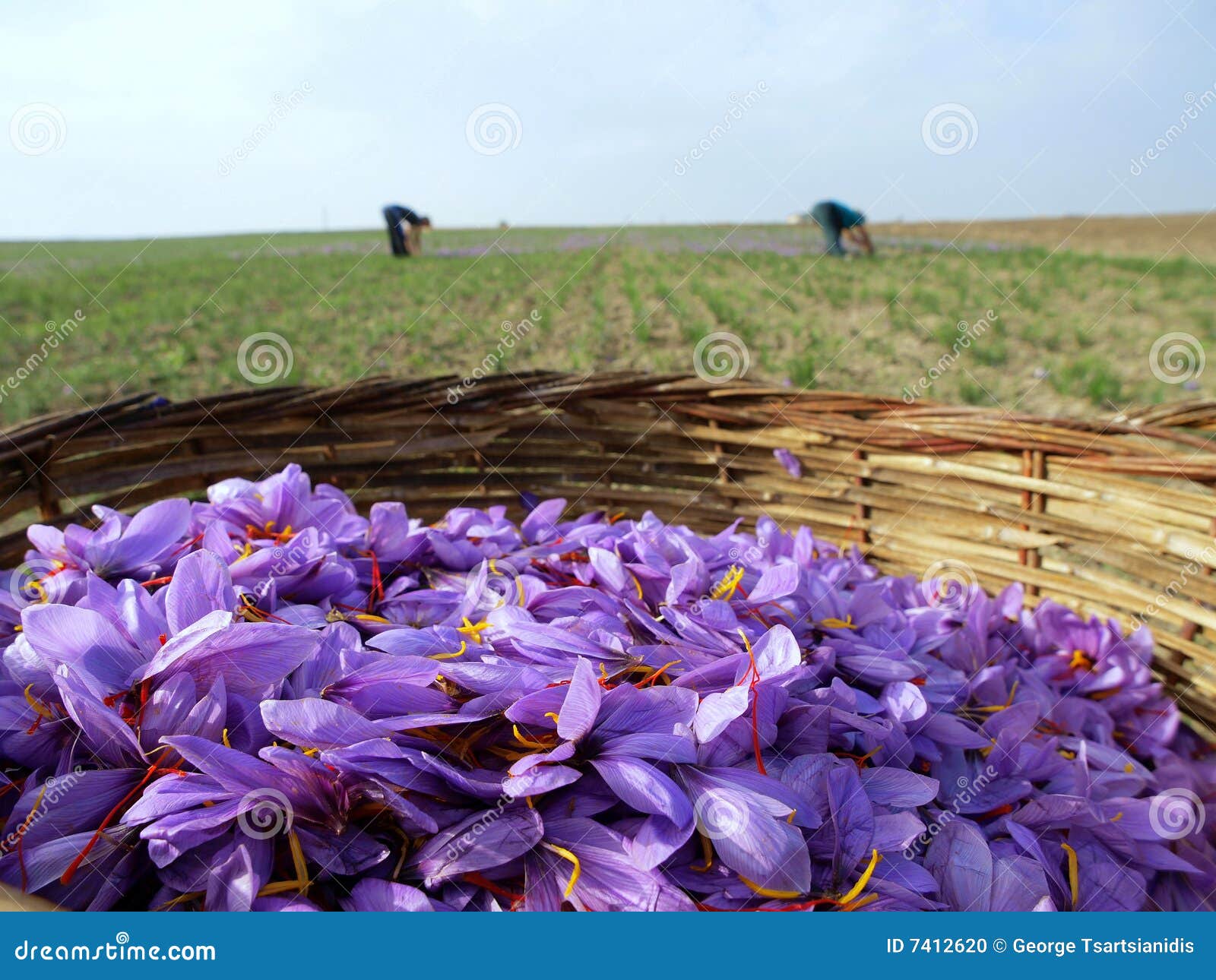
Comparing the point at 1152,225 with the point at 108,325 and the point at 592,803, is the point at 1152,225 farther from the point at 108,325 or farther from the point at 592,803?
the point at 592,803

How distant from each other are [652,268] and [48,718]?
975 cm

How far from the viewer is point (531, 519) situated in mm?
1467

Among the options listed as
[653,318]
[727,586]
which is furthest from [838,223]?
[727,586]

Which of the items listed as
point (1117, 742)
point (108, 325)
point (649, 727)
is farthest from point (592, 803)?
point (108, 325)

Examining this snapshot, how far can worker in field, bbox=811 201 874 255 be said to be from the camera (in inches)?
471

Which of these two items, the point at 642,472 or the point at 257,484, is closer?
the point at 257,484

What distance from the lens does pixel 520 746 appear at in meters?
0.90

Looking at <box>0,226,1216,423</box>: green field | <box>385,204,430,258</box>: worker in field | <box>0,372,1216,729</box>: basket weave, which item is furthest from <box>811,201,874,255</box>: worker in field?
<box>0,372,1216,729</box>: basket weave

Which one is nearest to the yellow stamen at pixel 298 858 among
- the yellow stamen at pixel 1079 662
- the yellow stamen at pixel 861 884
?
the yellow stamen at pixel 861 884

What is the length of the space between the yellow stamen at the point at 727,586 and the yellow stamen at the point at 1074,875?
1.62 ft

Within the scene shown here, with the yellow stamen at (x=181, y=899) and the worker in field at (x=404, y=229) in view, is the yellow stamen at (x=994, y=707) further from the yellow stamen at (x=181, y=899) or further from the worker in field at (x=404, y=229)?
the worker in field at (x=404, y=229)

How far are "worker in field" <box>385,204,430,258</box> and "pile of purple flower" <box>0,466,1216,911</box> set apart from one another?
41.8 feet

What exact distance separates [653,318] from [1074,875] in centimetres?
614

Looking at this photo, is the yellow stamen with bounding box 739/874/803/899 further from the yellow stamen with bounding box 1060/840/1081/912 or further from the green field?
the green field
